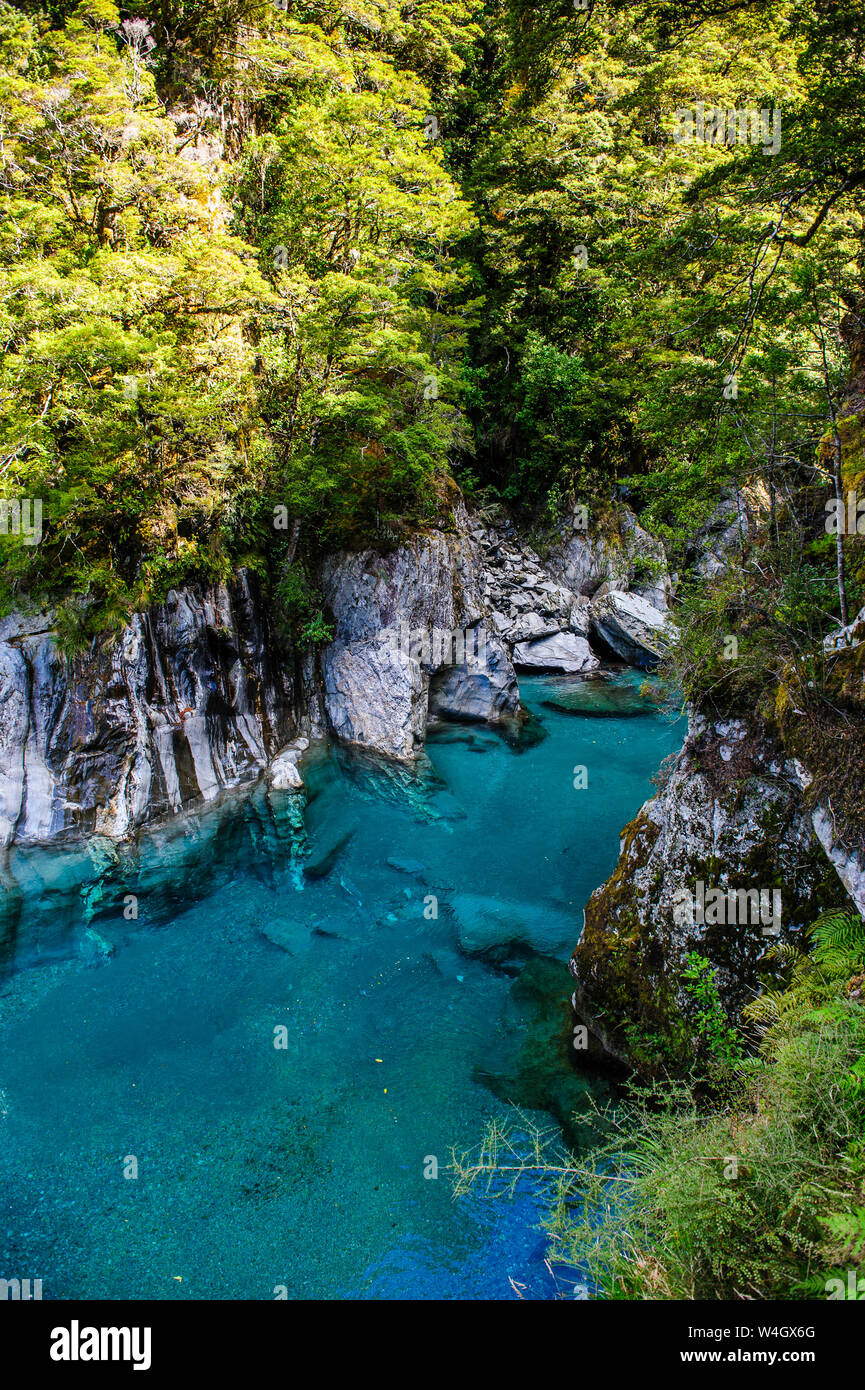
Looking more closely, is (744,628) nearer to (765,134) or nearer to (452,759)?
(765,134)

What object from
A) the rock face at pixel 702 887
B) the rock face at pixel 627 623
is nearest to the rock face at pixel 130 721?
the rock face at pixel 702 887

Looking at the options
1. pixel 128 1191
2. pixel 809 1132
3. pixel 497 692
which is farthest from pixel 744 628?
pixel 497 692

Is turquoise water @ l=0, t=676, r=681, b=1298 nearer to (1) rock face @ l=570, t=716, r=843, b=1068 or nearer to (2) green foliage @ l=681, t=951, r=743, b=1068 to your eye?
(1) rock face @ l=570, t=716, r=843, b=1068

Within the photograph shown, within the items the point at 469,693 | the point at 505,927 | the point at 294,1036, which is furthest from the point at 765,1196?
the point at 469,693

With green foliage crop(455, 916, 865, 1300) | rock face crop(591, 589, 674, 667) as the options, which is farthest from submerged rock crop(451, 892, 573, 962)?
rock face crop(591, 589, 674, 667)

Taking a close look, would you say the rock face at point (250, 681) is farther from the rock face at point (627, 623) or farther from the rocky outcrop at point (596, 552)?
the rocky outcrop at point (596, 552)

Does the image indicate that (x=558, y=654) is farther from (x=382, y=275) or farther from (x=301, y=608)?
(x=382, y=275)
